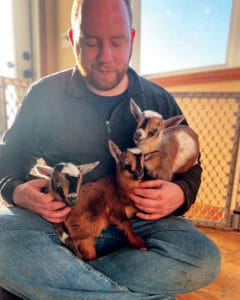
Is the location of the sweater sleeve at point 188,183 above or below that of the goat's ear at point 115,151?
below

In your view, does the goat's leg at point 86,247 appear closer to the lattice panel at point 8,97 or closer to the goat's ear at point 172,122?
the goat's ear at point 172,122

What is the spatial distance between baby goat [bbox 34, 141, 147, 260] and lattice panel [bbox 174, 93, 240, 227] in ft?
2.19

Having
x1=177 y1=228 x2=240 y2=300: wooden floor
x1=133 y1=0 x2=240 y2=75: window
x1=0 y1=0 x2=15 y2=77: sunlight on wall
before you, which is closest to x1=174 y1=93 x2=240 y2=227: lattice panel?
x1=177 y1=228 x2=240 y2=300: wooden floor

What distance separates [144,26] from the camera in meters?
1.34

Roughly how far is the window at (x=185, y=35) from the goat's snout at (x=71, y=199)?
0.92 metres

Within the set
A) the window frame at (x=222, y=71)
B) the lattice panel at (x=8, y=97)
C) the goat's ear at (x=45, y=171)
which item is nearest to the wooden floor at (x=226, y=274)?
the goat's ear at (x=45, y=171)

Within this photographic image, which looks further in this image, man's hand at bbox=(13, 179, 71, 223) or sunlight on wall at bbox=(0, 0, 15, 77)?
sunlight on wall at bbox=(0, 0, 15, 77)

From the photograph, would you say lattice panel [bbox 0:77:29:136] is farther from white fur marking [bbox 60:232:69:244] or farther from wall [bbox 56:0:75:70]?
white fur marking [bbox 60:232:69:244]

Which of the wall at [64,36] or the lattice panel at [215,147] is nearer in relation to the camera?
the lattice panel at [215,147]

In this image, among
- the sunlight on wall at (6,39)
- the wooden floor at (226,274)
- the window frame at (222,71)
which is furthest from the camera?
the sunlight on wall at (6,39)

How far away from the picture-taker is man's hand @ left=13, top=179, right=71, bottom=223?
55 centimetres

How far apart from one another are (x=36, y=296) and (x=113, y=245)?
0.19 meters

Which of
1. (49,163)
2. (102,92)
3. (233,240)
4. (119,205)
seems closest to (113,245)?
(119,205)

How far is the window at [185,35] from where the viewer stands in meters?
1.12
